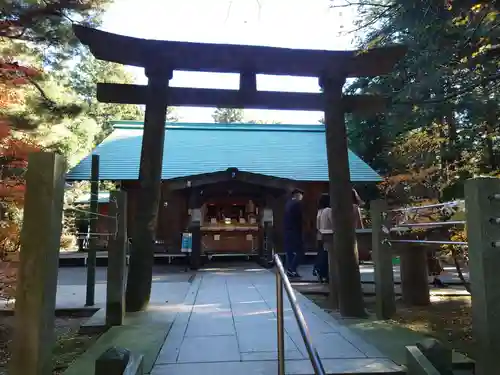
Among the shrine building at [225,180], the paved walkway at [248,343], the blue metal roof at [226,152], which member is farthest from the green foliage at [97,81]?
the paved walkway at [248,343]

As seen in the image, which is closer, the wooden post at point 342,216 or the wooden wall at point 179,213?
the wooden post at point 342,216

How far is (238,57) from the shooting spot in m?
5.35

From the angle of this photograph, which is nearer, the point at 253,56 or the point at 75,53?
the point at 253,56

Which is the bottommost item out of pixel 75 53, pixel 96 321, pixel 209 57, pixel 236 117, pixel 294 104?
pixel 96 321

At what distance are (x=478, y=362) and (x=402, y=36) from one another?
6.12 m

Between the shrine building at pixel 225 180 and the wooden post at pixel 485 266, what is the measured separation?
8318 millimetres

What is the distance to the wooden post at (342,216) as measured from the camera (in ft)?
16.1

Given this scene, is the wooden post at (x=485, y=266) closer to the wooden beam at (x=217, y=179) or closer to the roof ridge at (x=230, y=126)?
the wooden beam at (x=217, y=179)

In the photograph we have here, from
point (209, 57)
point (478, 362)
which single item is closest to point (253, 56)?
point (209, 57)

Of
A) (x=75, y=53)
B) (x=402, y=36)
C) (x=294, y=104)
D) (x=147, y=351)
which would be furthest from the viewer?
(x=75, y=53)

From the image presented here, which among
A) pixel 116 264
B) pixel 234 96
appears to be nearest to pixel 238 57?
pixel 234 96

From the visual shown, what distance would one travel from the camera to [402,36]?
7.21 meters

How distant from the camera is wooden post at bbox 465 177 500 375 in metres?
2.49

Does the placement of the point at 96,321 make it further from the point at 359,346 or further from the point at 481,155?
the point at 481,155
